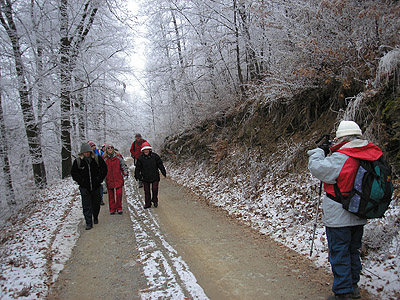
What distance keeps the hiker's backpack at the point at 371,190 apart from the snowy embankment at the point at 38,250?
14.8 ft

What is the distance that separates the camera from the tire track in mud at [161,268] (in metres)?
4.02

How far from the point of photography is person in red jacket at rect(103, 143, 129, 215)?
8523mm

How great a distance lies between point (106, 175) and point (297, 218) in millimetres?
5397

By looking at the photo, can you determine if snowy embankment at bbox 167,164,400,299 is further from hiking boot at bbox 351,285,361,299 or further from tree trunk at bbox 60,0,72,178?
tree trunk at bbox 60,0,72,178

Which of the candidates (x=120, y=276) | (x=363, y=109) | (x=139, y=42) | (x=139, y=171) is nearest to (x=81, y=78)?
(x=139, y=42)

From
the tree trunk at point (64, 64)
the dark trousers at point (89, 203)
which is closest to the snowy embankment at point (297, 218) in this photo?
the dark trousers at point (89, 203)

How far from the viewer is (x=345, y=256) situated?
341 centimetres

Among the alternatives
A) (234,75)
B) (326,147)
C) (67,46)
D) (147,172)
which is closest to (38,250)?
(147,172)

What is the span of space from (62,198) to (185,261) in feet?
27.1

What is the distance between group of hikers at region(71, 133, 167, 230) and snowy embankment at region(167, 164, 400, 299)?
2.38 metres

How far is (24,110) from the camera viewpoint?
11.8 metres

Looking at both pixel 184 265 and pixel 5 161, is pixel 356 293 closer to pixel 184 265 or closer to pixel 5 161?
pixel 184 265

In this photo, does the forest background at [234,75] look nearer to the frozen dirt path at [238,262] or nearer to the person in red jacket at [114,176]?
the frozen dirt path at [238,262]

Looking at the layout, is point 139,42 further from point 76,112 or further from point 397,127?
point 397,127
